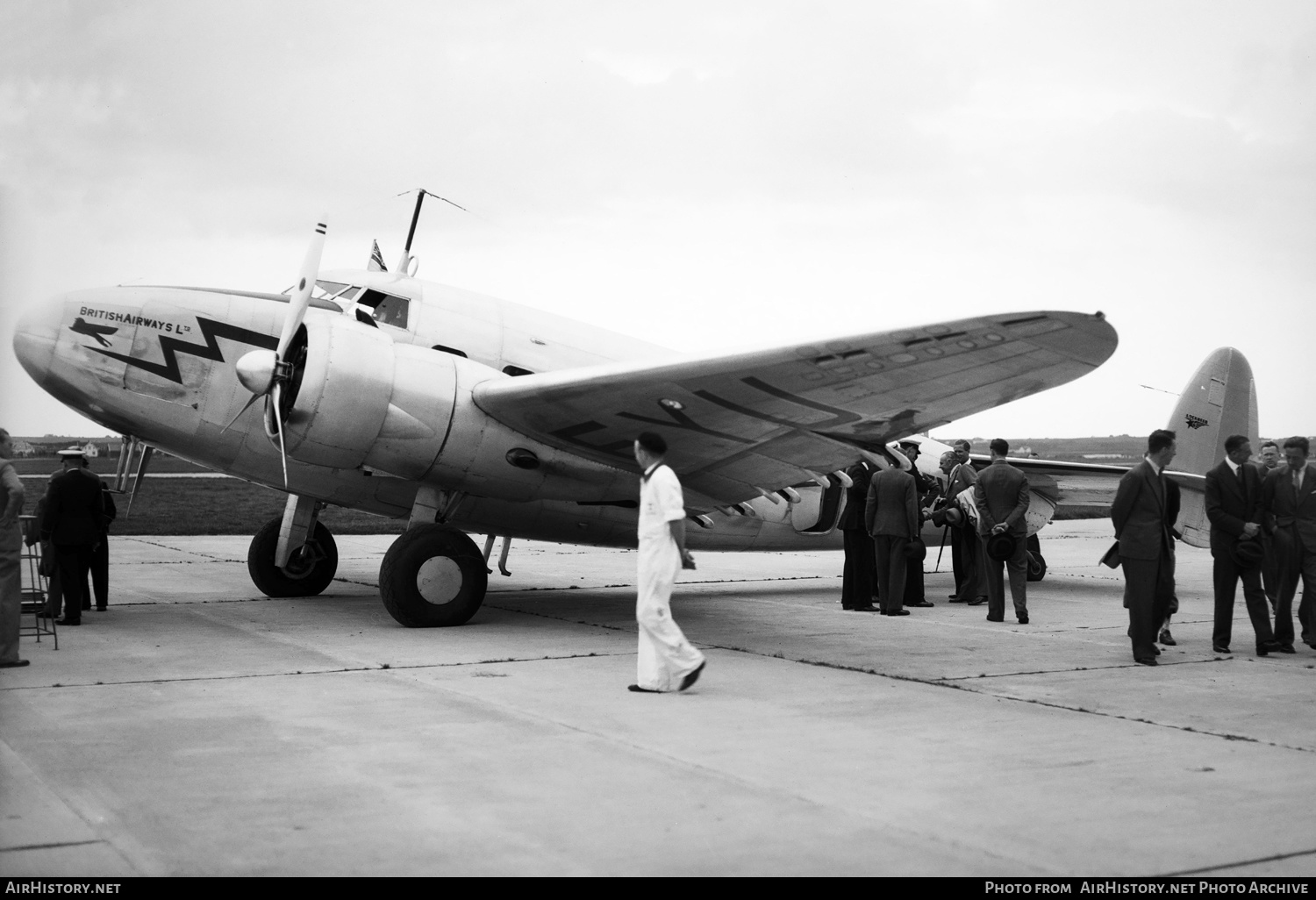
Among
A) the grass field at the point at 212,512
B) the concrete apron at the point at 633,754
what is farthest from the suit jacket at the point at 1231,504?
the grass field at the point at 212,512

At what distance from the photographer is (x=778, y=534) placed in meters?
12.7

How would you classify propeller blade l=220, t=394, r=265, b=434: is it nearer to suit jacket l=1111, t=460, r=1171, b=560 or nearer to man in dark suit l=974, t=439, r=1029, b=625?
man in dark suit l=974, t=439, r=1029, b=625

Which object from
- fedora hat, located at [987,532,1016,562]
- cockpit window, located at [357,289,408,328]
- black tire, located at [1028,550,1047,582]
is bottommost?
black tire, located at [1028,550,1047,582]

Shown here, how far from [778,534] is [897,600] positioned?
1.97 metres

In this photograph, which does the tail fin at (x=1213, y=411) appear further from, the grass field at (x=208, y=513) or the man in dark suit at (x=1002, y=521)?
the grass field at (x=208, y=513)

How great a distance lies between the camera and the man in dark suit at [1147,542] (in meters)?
8.12

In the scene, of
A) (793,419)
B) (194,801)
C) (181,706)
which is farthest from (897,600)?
(194,801)

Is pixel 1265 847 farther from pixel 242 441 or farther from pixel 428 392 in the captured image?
pixel 242 441

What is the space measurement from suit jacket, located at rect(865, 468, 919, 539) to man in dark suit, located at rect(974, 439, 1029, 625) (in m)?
0.64

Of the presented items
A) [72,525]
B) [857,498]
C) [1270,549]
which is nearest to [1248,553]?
[1270,549]

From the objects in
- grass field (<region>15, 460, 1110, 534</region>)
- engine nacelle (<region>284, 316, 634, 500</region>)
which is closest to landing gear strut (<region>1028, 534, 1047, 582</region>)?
engine nacelle (<region>284, 316, 634, 500</region>)

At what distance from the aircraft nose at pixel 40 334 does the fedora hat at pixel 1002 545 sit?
7978mm

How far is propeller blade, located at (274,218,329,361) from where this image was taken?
873cm

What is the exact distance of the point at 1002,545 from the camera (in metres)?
10.3
